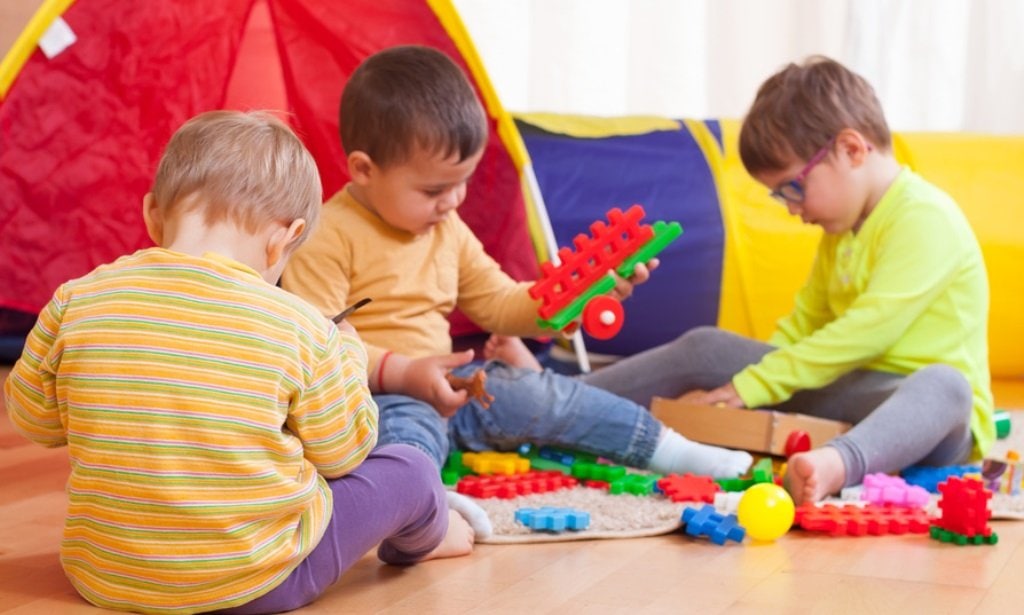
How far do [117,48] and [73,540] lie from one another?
4.24ft

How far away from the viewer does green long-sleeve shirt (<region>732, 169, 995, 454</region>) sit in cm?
161

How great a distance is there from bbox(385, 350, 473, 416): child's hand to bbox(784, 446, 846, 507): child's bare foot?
36cm

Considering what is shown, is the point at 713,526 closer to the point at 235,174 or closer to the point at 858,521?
the point at 858,521

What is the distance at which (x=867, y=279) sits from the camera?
1699 millimetres

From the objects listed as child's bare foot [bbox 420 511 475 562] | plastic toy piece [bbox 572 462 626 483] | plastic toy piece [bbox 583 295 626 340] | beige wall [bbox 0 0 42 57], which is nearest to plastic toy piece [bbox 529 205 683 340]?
plastic toy piece [bbox 583 295 626 340]

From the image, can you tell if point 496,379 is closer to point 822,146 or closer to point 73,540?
point 822,146

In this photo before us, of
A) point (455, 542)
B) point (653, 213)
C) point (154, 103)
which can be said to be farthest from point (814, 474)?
point (154, 103)

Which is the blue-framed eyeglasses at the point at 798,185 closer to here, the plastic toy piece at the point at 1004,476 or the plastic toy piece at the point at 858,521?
the plastic toy piece at the point at 1004,476

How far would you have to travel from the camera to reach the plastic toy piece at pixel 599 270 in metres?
1.50

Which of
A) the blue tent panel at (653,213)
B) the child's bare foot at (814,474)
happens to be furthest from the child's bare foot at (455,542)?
the blue tent panel at (653,213)

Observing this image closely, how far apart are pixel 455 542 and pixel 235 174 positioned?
1.30 ft

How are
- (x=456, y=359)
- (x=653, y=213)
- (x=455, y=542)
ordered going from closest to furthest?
(x=455, y=542), (x=456, y=359), (x=653, y=213)

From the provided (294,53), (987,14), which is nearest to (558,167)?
(294,53)

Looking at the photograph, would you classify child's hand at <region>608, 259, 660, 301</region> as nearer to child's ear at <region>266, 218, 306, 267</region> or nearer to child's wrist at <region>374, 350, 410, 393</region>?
child's wrist at <region>374, 350, 410, 393</region>
